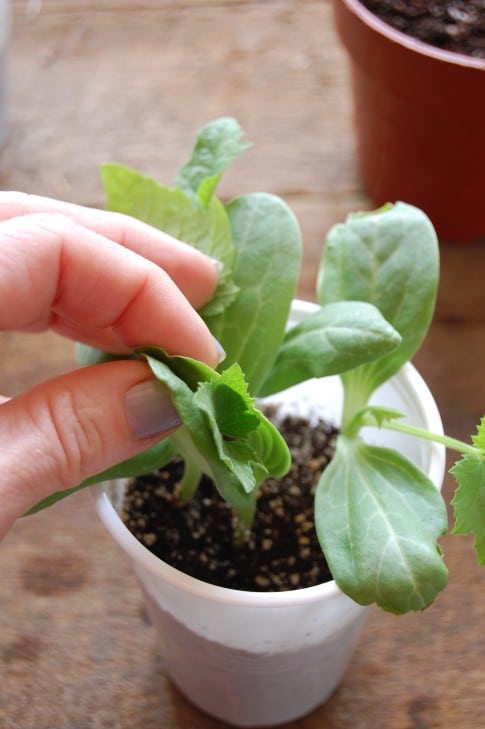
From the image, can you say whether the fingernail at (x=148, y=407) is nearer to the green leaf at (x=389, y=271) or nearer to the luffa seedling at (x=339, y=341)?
the luffa seedling at (x=339, y=341)

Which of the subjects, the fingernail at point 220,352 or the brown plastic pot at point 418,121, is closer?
the fingernail at point 220,352

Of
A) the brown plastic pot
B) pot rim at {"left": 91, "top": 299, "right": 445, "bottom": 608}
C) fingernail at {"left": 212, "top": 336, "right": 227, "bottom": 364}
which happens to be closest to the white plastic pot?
pot rim at {"left": 91, "top": 299, "right": 445, "bottom": 608}

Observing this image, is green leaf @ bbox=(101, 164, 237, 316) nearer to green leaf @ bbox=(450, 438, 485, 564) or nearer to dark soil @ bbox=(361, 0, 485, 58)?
green leaf @ bbox=(450, 438, 485, 564)

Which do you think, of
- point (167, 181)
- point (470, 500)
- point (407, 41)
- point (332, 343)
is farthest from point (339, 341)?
point (167, 181)

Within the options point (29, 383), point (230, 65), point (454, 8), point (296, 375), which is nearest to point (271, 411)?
point (296, 375)

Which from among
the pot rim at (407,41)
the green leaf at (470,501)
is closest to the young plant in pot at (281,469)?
the green leaf at (470,501)

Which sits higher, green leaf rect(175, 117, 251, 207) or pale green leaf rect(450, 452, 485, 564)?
green leaf rect(175, 117, 251, 207)

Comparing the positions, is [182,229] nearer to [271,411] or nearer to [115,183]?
[115,183]
